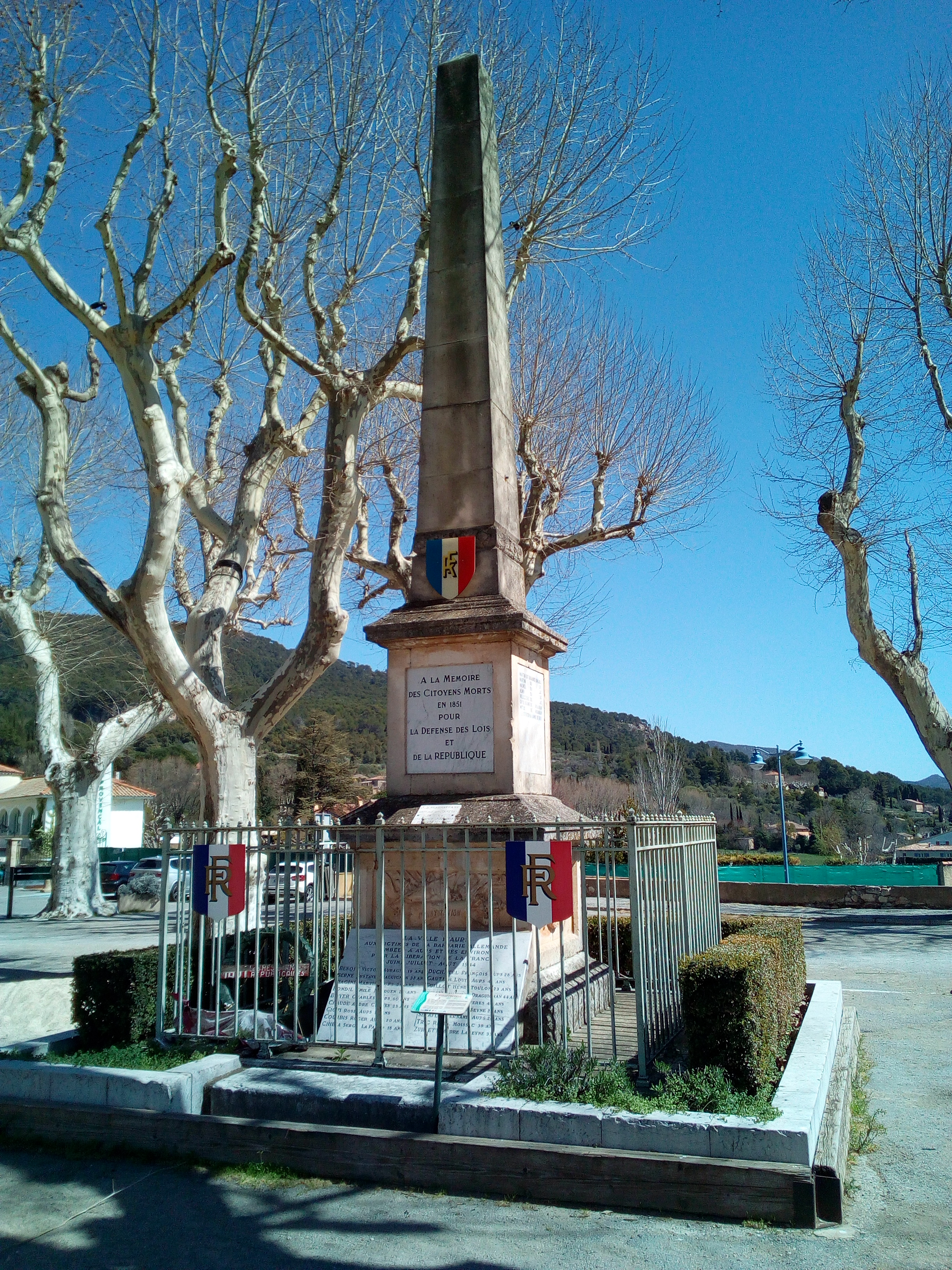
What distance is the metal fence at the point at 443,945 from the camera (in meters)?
5.54

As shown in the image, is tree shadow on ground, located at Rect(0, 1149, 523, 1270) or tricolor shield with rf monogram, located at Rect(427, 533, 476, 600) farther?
tricolor shield with rf monogram, located at Rect(427, 533, 476, 600)

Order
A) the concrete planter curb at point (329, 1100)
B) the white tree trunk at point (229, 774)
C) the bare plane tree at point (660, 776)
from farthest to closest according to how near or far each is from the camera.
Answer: the bare plane tree at point (660, 776)
the white tree trunk at point (229, 774)
the concrete planter curb at point (329, 1100)

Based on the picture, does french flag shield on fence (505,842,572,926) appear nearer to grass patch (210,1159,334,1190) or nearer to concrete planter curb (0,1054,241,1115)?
grass patch (210,1159,334,1190)

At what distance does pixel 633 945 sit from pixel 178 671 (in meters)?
6.75

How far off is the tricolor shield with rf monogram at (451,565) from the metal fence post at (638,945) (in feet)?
9.34

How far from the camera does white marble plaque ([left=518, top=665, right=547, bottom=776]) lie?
7113mm

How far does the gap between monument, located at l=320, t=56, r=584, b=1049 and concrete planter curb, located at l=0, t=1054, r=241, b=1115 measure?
0.93 m

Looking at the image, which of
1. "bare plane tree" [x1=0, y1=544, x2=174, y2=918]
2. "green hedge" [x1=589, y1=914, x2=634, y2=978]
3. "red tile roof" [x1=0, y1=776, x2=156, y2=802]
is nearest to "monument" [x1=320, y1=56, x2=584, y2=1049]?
"green hedge" [x1=589, y1=914, x2=634, y2=978]

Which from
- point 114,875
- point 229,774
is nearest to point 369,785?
point 114,875

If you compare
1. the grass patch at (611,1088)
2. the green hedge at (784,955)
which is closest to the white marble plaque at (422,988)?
the grass patch at (611,1088)

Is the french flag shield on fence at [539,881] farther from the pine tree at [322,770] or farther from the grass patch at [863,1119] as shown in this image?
the pine tree at [322,770]

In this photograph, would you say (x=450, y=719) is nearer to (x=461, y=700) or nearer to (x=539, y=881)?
(x=461, y=700)

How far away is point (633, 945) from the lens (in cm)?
509

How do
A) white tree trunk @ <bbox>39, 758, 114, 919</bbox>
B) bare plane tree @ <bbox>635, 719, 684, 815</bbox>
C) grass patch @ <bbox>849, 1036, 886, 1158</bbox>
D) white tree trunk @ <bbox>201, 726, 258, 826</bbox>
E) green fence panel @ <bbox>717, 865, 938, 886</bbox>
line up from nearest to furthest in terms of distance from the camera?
grass patch @ <bbox>849, 1036, 886, 1158</bbox>
white tree trunk @ <bbox>201, 726, 258, 826</bbox>
white tree trunk @ <bbox>39, 758, 114, 919</bbox>
green fence panel @ <bbox>717, 865, 938, 886</bbox>
bare plane tree @ <bbox>635, 719, 684, 815</bbox>
